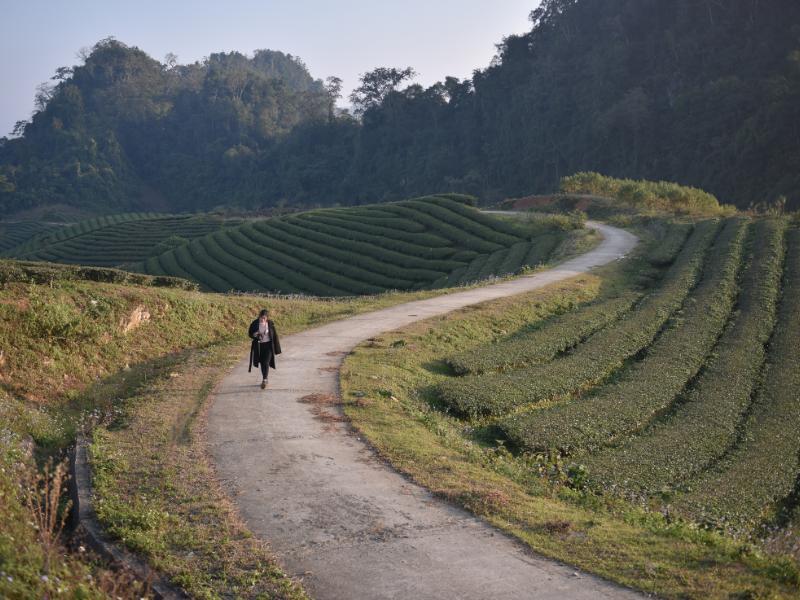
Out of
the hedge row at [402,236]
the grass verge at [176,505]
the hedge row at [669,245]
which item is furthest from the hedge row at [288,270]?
the grass verge at [176,505]

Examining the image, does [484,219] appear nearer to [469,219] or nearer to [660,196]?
[469,219]

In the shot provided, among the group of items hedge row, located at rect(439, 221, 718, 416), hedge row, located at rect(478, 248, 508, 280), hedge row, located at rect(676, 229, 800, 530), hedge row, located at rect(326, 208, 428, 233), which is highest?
hedge row, located at rect(326, 208, 428, 233)

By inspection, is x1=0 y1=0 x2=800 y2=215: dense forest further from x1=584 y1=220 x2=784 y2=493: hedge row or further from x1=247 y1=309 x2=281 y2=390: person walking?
x1=247 y1=309 x2=281 y2=390: person walking

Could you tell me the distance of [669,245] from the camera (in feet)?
135

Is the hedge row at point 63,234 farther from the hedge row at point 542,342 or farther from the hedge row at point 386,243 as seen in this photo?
the hedge row at point 542,342

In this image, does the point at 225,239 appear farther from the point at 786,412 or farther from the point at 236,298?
the point at 786,412

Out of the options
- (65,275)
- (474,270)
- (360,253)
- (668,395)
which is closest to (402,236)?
(360,253)

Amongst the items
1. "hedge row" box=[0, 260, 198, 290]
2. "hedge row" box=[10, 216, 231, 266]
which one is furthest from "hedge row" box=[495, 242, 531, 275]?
"hedge row" box=[10, 216, 231, 266]

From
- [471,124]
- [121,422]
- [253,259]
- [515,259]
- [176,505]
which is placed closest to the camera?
[176,505]

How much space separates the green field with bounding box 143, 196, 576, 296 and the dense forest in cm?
2975

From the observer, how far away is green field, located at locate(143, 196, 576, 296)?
48741mm

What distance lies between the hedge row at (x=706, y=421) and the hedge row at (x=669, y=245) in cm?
856

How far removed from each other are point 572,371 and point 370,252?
118ft

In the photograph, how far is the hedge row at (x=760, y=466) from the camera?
42.2 feet
